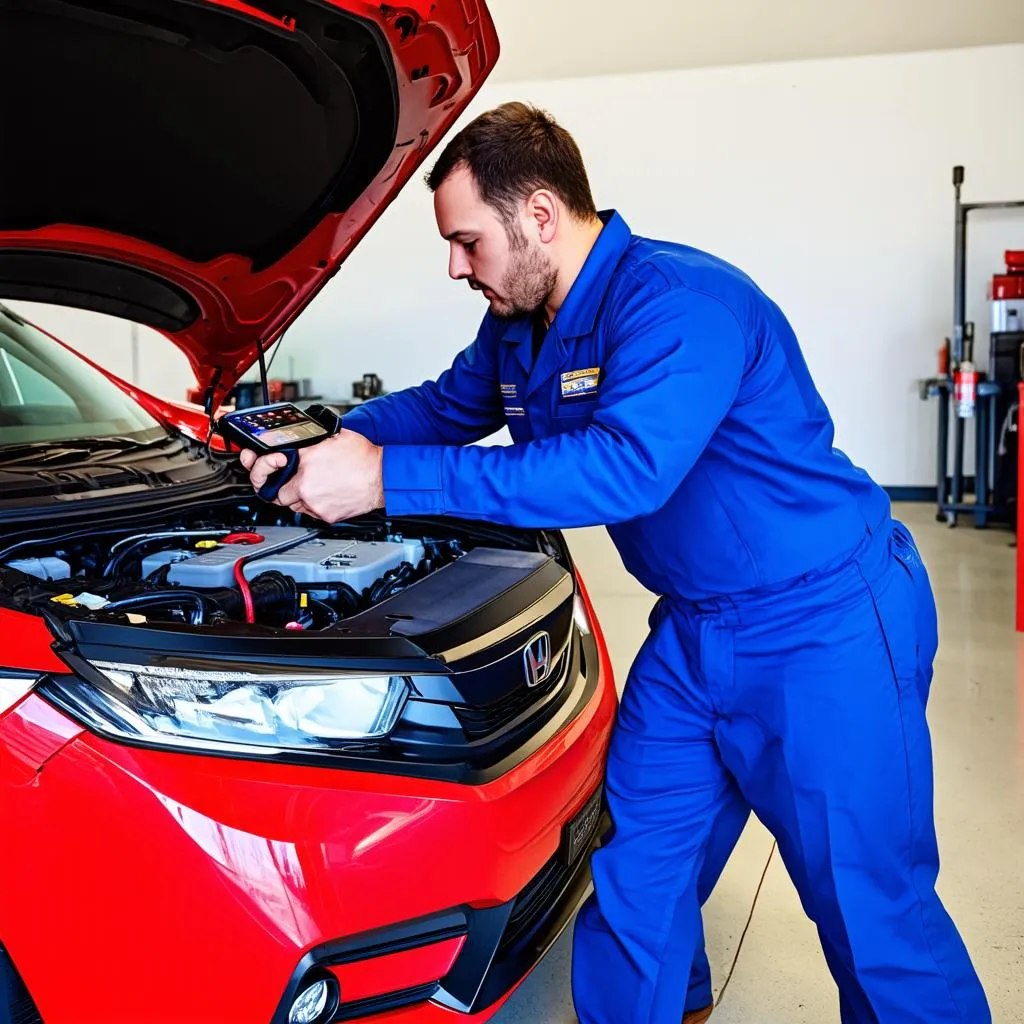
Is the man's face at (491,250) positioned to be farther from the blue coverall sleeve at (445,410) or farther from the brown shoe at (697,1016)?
the brown shoe at (697,1016)

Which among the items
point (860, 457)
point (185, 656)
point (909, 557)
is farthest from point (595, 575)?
point (185, 656)

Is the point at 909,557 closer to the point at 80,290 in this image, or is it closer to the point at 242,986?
the point at 242,986

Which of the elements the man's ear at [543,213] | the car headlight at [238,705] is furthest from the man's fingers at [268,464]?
the man's ear at [543,213]

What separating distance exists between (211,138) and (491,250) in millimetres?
625

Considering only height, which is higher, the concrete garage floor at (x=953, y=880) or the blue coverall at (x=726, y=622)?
the blue coverall at (x=726, y=622)

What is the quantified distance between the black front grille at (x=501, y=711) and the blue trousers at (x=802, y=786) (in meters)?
0.21

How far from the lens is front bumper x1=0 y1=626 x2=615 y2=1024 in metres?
1.06

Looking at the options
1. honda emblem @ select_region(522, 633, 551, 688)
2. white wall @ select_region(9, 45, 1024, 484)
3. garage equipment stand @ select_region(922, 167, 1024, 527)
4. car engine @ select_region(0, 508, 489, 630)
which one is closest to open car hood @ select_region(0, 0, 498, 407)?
car engine @ select_region(0, 508, 489, 630)

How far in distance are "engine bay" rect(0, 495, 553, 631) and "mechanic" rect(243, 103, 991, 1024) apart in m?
0.17

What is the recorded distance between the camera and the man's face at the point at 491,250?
57.2 inches

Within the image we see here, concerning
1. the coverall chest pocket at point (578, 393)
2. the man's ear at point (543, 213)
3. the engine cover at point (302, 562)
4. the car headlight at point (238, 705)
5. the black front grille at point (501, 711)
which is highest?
the man's ear at point (543, 213)

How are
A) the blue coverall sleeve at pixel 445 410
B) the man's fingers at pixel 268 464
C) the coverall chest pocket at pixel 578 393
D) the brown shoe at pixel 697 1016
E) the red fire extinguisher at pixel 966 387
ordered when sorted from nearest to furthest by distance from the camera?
the man's fingers at pixel 268 464
the coverall chest pocket at pixel 578 393
the brown shoe at pixel 697 1016
the blue coverall sleeve at pixel 445 410
the red fire extinguisher at pixel 966 387

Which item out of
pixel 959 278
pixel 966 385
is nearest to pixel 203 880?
pixel 966 385

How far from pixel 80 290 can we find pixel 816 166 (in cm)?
590
